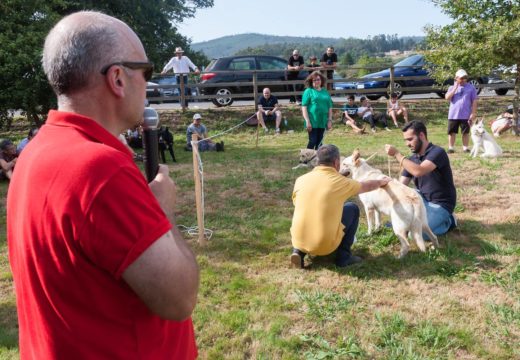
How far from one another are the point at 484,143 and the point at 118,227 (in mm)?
9836

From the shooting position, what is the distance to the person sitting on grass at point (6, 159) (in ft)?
28.2

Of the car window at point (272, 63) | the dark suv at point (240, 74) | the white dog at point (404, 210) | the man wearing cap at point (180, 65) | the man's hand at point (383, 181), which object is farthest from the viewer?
the car window at point (272, 63)

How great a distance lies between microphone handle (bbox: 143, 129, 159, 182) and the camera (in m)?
1.64

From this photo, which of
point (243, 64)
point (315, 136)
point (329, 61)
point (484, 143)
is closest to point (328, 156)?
point (315, 136)

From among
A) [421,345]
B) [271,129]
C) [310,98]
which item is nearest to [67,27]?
[421,345]

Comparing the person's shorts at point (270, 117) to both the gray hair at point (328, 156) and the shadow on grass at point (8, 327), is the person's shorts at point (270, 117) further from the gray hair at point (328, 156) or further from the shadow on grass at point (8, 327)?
the shadow on grass at point (8, 327)

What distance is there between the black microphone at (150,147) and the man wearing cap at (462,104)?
935 cm

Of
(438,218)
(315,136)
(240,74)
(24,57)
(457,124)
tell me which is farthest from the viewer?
(240,74)

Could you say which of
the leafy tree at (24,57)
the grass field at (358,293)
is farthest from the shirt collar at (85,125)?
the leafy tree at (24,57)

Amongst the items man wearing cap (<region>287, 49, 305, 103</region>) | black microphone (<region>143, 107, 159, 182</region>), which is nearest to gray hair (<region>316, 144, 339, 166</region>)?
black microphone (<region>143, 107, 159, 182</region>)

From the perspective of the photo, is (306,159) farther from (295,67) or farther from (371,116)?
(295,67)

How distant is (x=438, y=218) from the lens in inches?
195

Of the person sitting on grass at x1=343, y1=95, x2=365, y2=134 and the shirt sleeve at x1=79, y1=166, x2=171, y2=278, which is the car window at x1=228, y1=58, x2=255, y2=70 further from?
the shirt sleeve at x1=79, y1=166, x2=171, y2=278

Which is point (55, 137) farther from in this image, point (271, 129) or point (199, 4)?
point (199, 4)
